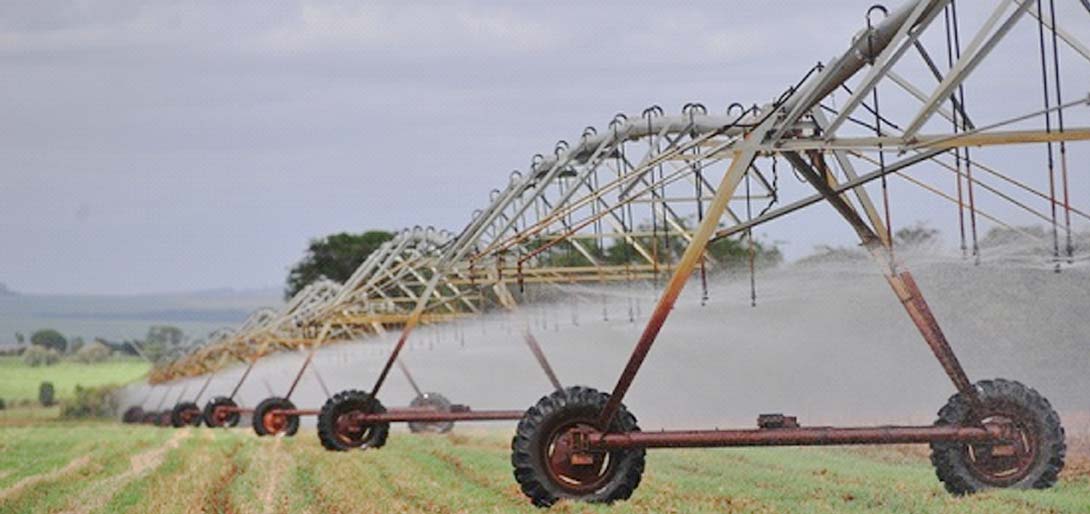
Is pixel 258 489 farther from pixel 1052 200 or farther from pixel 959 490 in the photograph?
pixel 1052 200

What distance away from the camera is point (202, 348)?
78.5 m

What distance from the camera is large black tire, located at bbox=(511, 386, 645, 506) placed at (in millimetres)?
18578

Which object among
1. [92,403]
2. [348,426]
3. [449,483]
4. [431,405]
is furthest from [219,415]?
[92,403]

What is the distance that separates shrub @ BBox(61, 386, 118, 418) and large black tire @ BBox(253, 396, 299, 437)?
51063 millimetres

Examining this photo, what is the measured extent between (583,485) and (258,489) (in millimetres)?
7170

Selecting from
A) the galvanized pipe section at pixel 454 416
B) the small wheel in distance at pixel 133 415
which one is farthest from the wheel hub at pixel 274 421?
the small wheel in distance at pixel 133 415

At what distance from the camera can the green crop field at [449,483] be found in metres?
18.2

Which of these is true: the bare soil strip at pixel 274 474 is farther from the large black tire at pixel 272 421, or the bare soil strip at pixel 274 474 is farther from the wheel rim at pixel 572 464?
the large black tire at pixel 272 421

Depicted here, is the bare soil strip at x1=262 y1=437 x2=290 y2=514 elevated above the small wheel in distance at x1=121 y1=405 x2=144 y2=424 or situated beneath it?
elevated above

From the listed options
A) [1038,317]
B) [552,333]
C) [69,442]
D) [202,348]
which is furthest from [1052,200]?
[202,348]

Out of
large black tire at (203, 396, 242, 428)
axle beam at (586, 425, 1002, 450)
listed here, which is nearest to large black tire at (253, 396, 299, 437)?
large black tire at (203, 396, 242, 428)

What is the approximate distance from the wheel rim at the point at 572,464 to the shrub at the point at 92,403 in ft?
265

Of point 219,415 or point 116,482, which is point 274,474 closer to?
point 116,482

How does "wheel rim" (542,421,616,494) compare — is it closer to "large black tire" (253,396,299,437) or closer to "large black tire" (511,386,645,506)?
"large black tire" (511,386,645,506)
